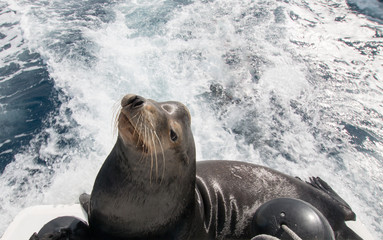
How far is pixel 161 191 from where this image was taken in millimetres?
2893

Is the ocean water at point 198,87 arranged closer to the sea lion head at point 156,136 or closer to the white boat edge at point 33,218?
the white boat edge at point 33,218

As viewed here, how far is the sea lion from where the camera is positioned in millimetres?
2518

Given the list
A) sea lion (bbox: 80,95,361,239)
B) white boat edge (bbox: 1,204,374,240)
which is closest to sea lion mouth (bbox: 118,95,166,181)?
sea lion (bbox: 80,95,361,239)

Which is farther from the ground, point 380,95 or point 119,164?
point 119,164

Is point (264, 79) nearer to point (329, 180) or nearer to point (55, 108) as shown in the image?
point (329, 180)

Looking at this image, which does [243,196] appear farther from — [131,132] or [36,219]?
[36,219]

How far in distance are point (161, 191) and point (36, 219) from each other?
174 cm

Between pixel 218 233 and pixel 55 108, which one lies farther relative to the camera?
pixel 55 108

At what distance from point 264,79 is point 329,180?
128 inches

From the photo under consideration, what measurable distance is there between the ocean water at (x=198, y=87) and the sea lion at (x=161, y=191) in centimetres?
243

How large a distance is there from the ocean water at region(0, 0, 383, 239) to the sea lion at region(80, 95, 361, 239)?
2426mm

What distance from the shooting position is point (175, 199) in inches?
119

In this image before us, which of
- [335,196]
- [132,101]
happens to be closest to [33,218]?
[132,101]

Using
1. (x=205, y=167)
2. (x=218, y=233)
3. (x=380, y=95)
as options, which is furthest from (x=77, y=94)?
(x=380, y=95)
